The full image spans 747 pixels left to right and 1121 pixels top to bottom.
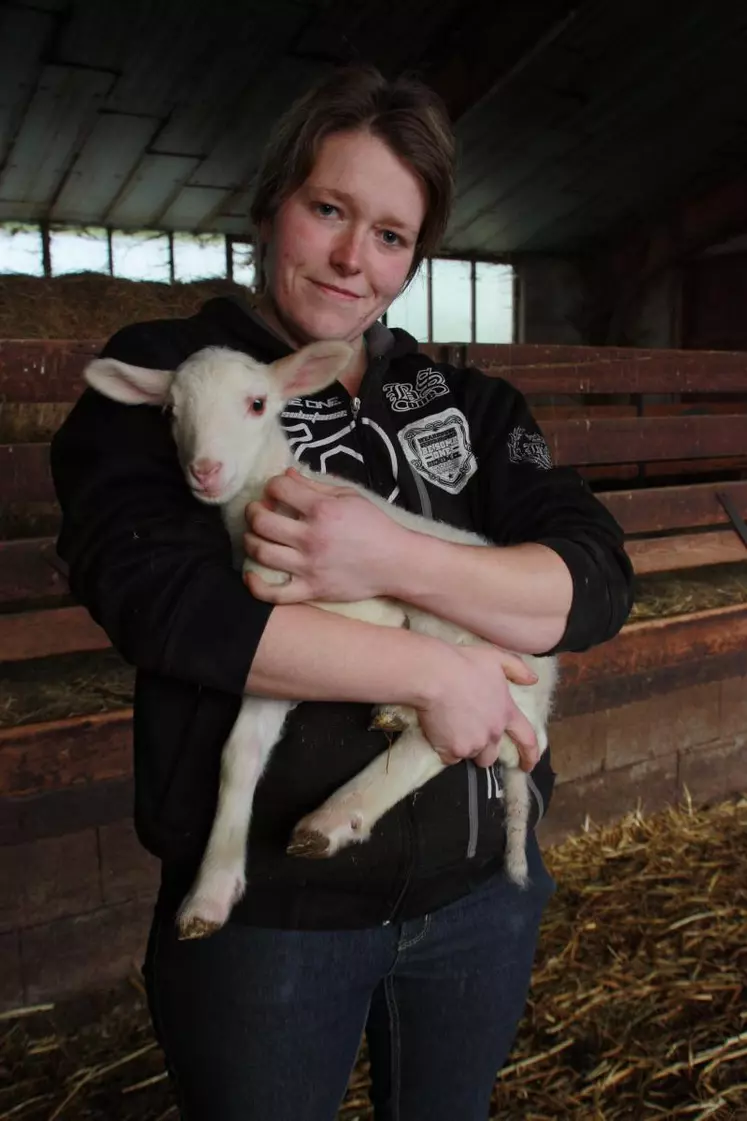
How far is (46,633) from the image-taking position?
2.69m

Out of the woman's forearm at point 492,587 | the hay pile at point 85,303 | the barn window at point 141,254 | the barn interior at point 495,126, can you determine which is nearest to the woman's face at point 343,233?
the woman's forearm at point 492,587

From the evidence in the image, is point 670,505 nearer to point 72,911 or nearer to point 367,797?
point 72,911

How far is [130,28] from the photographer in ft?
17.5

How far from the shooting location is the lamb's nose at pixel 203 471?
44.9 inches

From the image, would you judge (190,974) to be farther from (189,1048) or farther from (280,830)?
(280,830)

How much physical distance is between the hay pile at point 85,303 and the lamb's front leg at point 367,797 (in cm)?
345

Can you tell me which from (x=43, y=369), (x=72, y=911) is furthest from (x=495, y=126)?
(x=72, y=911)

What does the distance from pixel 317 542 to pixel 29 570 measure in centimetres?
189

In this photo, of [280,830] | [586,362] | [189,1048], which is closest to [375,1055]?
[189,1048]

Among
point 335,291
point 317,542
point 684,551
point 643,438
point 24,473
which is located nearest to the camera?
point 317,542

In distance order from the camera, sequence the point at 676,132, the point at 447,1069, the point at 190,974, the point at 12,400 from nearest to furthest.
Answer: the point at 190,974 → the point at 447,1069 → the point at 12,400 → the point at 676,132

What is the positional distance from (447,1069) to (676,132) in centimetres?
866

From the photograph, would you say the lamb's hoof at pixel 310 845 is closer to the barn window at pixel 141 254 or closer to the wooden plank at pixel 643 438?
the wooden plank at pixel 643 438

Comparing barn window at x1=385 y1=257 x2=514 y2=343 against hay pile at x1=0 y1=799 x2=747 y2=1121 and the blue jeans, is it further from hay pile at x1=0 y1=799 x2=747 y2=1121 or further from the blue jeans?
the blue jeans
